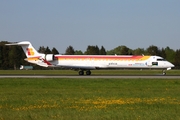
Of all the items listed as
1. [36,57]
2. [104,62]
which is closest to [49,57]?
[36,57]

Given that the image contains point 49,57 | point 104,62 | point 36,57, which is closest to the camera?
point 104,62

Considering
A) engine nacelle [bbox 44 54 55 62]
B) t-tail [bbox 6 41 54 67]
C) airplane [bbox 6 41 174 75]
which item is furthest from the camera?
t-tail [bbox 6 41 54 67]

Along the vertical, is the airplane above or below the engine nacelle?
below

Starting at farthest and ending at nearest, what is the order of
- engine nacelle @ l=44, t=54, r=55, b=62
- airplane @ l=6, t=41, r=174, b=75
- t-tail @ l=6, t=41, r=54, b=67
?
t-tail @ l=6, t=41, r=54, b=67 → engine nacelle @ l=44, t=54, r=55, b=62 → airplane @ l=6, t=41, r=174, b=75

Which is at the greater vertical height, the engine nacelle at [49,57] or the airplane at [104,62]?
the engine nacelle at [49,57]

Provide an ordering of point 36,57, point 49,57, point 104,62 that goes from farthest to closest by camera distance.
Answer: point 36,57, point 49,57, point 104,62

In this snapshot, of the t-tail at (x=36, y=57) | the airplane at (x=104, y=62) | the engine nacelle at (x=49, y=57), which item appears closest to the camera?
the airplane at (x=104, y=62)

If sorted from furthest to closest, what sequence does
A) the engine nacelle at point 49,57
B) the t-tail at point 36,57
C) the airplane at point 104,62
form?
the t-tail at point 36,57, the engine nacelle at point 49,57, the airplane at point 104,62

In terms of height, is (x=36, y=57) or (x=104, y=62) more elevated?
(x=36, y=57)

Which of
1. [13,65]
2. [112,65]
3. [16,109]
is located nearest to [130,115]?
[16,109]

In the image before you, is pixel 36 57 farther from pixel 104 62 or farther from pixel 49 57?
pixel 104 62

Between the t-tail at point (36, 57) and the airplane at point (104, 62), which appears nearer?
the airplane at point (104, 62)

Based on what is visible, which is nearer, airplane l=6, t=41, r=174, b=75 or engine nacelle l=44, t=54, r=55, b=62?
airplane l=6, t=41, r=174, b=75

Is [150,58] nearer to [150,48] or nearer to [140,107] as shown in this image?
[140,107]
